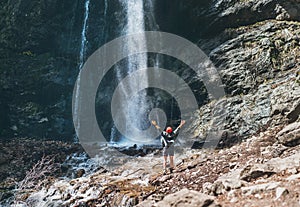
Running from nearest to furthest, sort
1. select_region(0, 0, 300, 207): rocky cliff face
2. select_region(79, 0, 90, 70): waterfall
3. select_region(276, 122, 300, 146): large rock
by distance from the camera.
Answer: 1. select_region(0, 0, 300, 207): rocky cliff face
2. select_region(276, 122, 300, 146): large rock
3. select_region(79, 0, 90, 70): waterfall

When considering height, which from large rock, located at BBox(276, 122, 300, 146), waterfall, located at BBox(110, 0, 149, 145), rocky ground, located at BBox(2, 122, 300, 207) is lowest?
rocky ground, located at BBox(2, 122, 300, 207)

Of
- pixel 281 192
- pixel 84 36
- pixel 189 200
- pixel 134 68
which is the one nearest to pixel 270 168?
pixel 281 192

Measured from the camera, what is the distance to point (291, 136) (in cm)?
880

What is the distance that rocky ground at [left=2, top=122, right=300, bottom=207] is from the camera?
236 inches

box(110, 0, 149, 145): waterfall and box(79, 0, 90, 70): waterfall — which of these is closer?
box(110, 0, 149, 145): waterfall

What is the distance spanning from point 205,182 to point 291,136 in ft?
9.87

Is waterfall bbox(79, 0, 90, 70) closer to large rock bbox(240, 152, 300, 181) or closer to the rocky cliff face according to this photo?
the rocky cliff face

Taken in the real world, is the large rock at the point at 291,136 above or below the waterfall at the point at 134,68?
below

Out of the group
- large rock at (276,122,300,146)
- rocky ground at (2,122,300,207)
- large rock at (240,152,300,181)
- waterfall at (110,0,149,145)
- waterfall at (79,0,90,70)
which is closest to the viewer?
rocky ground at (2,122,300,207)

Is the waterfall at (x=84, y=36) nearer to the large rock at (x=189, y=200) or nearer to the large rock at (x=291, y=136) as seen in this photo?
the large rock at (x=291, y=136)

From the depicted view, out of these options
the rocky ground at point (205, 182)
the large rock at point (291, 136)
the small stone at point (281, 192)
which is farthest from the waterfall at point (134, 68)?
the small stone at point (281, 192)

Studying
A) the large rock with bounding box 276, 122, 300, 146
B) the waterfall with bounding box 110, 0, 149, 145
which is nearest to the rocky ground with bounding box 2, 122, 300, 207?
the large rock with bounding box 276, 122, 300, 146

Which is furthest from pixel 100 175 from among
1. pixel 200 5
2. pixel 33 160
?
pixel 200 5

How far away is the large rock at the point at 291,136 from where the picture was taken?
28.3 feet
